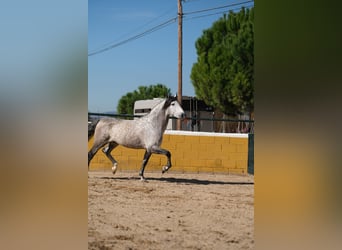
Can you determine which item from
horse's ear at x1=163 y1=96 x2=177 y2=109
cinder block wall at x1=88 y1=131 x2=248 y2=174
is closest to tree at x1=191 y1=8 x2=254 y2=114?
cinder block wall at x1=88 y1=131 x2=248 y2=174

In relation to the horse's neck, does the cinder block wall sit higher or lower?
lower

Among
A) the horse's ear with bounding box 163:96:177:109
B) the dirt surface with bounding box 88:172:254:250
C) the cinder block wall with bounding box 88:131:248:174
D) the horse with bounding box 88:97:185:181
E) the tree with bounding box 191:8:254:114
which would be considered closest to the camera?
the dirt surface with bounding box 88:172:254:250

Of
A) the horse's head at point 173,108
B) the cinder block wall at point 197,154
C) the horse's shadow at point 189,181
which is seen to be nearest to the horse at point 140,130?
the horse's head at point 173,108

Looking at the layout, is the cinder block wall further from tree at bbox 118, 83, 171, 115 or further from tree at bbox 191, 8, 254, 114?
tree at bbox 118, 83, 171, 115

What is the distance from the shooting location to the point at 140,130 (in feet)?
18.8

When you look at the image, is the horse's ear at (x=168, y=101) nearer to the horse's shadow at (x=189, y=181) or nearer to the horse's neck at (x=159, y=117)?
the horse's neck at (x=159, y=117)

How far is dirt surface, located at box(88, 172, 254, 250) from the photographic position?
7.51 ft

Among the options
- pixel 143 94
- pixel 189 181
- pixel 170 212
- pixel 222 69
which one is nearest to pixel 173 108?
pixel 189 181

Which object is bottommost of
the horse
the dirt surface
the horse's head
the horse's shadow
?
the horse's shadow

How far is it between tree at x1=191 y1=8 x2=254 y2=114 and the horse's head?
3.40 m

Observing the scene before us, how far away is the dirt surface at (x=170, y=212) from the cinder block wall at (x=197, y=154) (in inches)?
12.0
